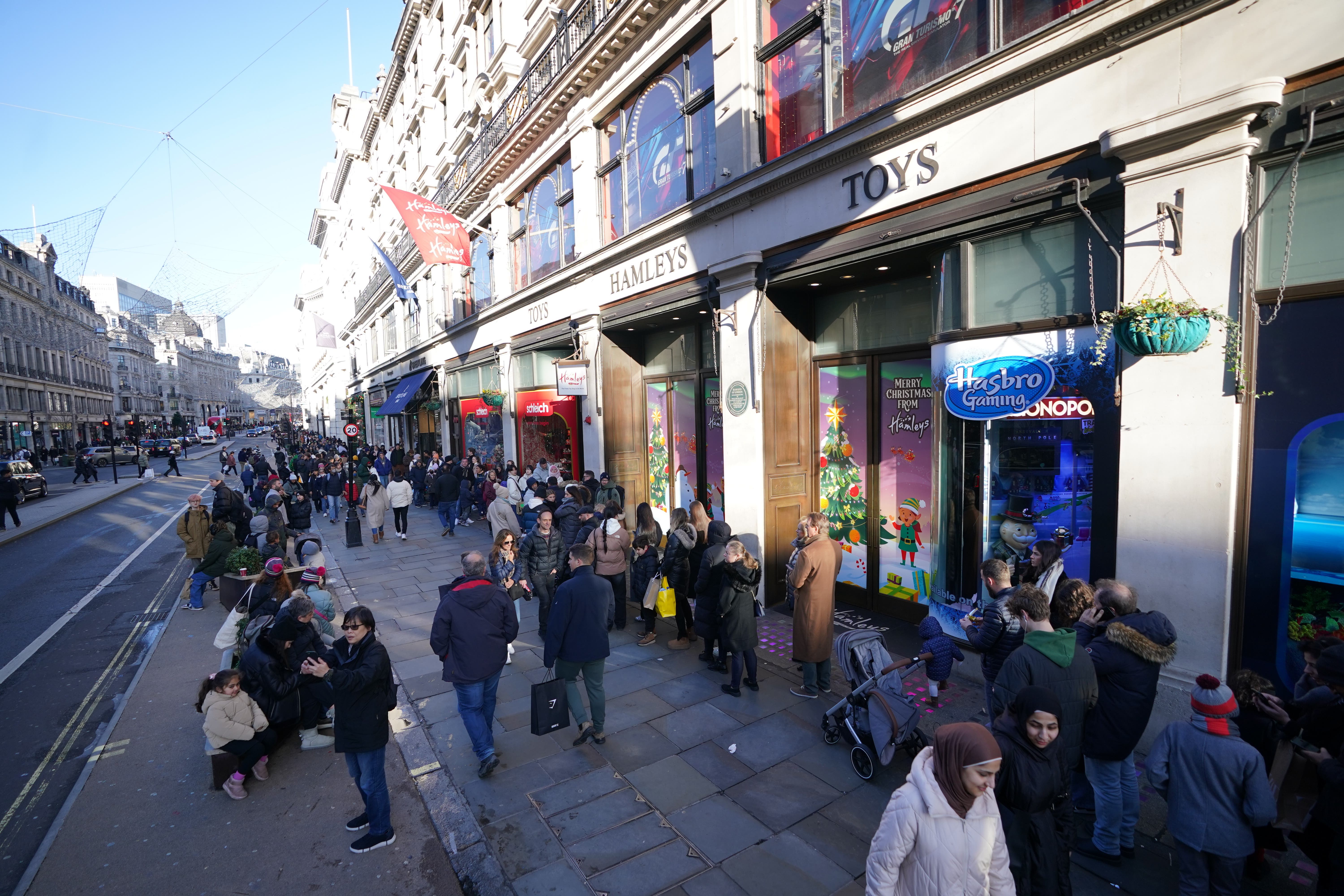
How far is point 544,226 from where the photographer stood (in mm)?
15898

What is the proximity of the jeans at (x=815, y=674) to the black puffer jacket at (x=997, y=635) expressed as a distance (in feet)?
6.30

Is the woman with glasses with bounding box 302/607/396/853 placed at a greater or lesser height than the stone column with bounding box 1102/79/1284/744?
lesser

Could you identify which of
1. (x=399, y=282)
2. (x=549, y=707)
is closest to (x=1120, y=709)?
(x=549, y=707)

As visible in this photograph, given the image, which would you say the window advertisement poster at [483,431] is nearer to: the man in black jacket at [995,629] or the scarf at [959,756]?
the man in black jacket at [995,629]

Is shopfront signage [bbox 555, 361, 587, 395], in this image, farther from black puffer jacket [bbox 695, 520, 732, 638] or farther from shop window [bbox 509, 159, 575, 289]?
black puffer jacket [bbox 695, 520, 732, 638]

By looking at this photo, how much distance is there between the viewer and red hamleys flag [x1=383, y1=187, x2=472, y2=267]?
15.1 metres

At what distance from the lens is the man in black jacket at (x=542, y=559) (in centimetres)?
765

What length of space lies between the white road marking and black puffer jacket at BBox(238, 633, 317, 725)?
5.07 metres

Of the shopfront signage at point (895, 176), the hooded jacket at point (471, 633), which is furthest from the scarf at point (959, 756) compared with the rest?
the shopfront signage at point (895, 176)

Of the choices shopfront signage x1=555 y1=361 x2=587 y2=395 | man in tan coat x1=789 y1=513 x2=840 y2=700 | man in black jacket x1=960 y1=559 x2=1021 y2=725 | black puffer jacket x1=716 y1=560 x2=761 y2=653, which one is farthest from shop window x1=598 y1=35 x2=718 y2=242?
man in black jacket x1=960 y1=559 x2=1021 y2=725

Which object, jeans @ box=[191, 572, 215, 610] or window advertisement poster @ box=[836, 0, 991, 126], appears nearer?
window advertisement poster @ box=[836, 0, 991, 126]

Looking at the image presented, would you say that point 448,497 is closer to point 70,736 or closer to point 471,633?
point 70,736

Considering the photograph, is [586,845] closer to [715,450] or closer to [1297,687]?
[1297,687]

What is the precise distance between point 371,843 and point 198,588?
8282 millimetres
